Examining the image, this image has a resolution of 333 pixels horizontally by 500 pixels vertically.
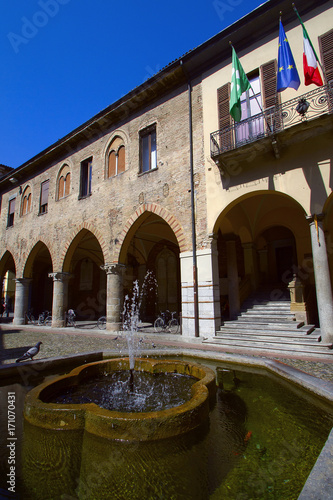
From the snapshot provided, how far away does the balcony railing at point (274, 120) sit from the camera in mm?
6902

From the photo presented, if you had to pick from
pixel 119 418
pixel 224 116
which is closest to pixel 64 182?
pixel 224 116

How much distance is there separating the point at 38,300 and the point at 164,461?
841 inches

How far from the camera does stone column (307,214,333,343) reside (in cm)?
639

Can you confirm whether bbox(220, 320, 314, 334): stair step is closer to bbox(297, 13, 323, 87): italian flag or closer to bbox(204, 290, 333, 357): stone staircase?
bbox(204, 290, 333, 357): stone staircase

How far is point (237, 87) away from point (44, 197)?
12.1 meters

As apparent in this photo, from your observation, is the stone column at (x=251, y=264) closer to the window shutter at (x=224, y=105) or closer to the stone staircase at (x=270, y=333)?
the stone staircase at (x=270, y=333)

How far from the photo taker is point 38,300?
68.7 ft

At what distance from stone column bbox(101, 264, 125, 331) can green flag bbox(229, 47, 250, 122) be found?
6.79 metres

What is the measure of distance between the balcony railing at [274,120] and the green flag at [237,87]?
66 cm

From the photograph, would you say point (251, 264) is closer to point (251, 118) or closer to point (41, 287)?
point (251, 118)

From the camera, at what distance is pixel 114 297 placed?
35.6 feet

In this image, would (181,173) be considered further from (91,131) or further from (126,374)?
(126,374)

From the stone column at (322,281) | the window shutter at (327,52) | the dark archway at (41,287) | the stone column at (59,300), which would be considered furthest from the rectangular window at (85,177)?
the stone column at (322,281)

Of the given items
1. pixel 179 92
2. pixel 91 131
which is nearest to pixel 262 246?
pixel 179 92
